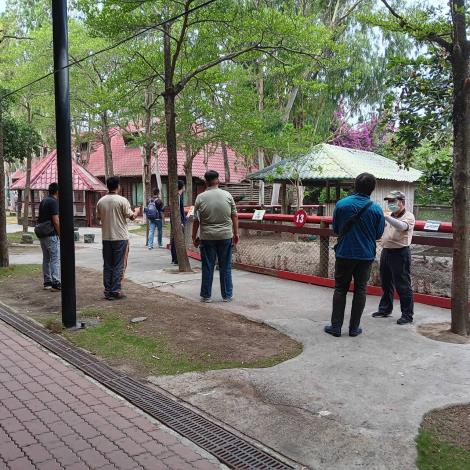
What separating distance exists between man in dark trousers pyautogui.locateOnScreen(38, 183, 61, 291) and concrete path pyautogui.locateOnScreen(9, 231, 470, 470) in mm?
3687

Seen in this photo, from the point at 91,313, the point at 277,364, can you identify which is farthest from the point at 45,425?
the point at 91,313

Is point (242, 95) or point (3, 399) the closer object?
point (3, 399)

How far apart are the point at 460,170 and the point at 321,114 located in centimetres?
2207

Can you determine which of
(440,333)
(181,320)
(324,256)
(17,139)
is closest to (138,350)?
(181,320)

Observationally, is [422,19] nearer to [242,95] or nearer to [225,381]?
[225,381]

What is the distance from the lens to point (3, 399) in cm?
422

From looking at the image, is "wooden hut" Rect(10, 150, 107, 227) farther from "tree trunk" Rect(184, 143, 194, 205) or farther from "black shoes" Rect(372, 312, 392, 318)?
"black shoes" Rect(372, 312, 392, 318)

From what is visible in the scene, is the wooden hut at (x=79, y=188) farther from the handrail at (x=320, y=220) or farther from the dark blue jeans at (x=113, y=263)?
the dark blue jeans at (x=113, y=263)

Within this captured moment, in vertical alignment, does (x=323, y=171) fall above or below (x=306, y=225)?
above

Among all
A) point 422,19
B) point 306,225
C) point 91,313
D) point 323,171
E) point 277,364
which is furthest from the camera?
point 323,171

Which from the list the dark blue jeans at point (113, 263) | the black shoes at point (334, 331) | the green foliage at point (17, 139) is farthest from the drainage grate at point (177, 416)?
the green foliage at point (17, 139)

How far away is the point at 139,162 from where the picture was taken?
33.7 m

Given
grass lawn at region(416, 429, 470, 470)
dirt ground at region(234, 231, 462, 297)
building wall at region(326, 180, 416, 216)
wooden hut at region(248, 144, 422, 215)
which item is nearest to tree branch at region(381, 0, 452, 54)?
dirt ground at region(234, 231, 462, 297)

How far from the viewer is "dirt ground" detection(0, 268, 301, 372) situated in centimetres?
533
